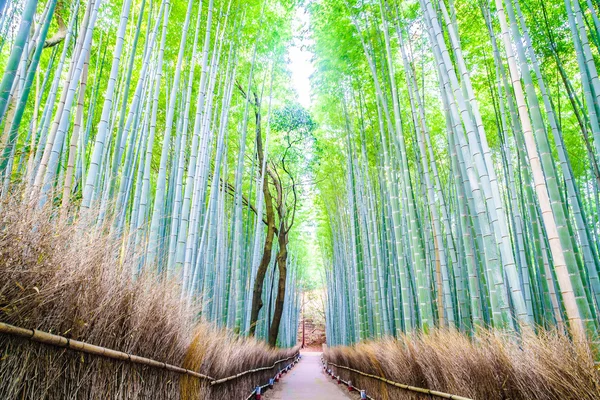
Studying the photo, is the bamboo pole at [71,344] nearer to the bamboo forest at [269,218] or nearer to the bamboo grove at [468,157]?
the bamboo forest at [269,218]

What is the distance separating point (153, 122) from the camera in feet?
9.95

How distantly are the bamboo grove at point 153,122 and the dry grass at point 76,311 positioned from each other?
116 mm

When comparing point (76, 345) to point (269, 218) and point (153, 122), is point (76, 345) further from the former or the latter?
point (269, 218)

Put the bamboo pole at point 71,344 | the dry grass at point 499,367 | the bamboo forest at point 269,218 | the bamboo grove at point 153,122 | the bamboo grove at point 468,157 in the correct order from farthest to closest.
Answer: the bamboo grove at point 468,157, the bamboo grove at point 153,122, the dry grass at point 499,367, the bamboo forest at point 269,218, the bamboo pole at point 71,344

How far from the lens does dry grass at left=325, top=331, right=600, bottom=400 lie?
126cm

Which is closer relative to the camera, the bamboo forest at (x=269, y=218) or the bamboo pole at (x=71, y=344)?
the bamboo pole at (x=71, y=344)

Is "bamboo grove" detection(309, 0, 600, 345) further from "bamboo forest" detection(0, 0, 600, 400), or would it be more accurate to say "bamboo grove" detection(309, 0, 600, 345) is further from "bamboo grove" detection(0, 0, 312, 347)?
"bamboo grove" detection(0, 0, 312, 347)

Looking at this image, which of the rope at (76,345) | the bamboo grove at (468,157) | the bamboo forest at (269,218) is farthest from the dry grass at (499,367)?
the rope at (76,345)

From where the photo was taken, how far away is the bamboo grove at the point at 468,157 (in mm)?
2211

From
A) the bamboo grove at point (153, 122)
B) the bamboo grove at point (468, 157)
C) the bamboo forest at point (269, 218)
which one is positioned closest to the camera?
the bamboo forest at point (269, 218)

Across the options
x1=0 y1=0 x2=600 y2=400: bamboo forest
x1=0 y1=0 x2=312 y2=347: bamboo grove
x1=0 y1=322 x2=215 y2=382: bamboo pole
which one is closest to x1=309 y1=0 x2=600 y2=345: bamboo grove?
x1=0 y1=0 x2=600 y2=400: bamboo forest

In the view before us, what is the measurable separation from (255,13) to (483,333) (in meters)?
4.67

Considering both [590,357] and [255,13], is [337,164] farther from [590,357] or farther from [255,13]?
[590,357]

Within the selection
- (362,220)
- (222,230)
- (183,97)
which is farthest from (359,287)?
(183,97)
